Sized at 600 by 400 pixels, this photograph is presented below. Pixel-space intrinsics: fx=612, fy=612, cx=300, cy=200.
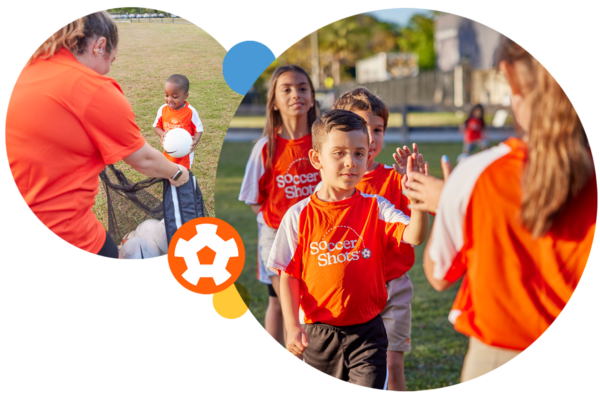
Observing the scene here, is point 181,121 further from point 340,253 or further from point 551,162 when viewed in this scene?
point 551,162

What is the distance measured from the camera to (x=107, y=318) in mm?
2906

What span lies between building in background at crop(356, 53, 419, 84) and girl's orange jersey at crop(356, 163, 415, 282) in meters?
27.4

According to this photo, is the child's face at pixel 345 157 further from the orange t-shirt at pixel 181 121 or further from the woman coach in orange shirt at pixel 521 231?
the orange t-shirt at pixel 181 121

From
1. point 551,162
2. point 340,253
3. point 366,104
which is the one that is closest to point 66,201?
point 340,253

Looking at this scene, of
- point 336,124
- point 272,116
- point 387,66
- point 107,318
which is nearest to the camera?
point 336,124

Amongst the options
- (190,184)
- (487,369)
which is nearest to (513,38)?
(487,369)

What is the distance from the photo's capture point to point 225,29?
2.98 metres

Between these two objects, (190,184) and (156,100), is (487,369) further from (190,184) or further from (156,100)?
(156,100)

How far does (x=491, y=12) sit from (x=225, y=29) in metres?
1.24

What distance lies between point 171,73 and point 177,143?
1.14 feet

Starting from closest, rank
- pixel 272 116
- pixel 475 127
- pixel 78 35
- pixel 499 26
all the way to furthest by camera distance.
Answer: pixel 499 26 → pixel 78 35 → pixel 272 116 → pixel 475 127

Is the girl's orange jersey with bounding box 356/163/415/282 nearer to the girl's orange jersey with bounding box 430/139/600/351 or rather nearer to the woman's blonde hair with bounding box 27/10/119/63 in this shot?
the girl's orange jersey with bounding box 430/139/600/351

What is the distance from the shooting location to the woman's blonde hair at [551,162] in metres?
1.79

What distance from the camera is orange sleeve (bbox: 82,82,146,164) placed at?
259cm
